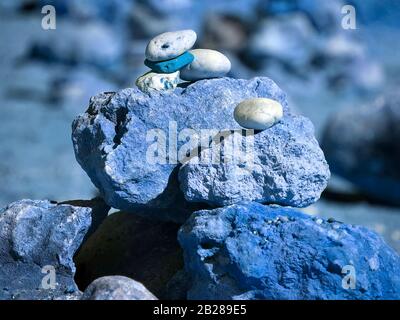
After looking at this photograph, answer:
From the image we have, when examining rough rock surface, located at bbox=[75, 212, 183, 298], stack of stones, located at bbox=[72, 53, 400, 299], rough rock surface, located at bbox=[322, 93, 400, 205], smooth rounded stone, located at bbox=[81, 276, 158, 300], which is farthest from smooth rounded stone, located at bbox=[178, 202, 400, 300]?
rough rock surface, located at bbox=[322, 93, 400, 205]

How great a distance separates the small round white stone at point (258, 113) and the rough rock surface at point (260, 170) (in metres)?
0.05

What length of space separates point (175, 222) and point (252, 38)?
7.47m

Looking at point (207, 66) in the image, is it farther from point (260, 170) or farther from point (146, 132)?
point (260, 170)

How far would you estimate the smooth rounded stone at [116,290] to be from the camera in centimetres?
241

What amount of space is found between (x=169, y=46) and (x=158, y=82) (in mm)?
141

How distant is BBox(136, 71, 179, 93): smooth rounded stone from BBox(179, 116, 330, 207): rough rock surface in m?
0.34

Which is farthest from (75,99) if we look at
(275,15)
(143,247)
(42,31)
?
(143,247)

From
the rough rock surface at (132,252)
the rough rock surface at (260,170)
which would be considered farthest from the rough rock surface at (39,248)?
the rough rock surface at (260,170)

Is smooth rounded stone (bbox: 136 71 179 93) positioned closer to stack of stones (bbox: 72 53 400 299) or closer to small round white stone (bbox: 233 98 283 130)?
stack of stones (bbox: 72 53 400 299)

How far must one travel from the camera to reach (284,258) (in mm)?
2420

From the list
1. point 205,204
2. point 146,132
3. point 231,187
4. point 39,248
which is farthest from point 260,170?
point 39,248

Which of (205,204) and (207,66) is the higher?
(207,66)

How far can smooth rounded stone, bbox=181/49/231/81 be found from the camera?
2.75 metres
